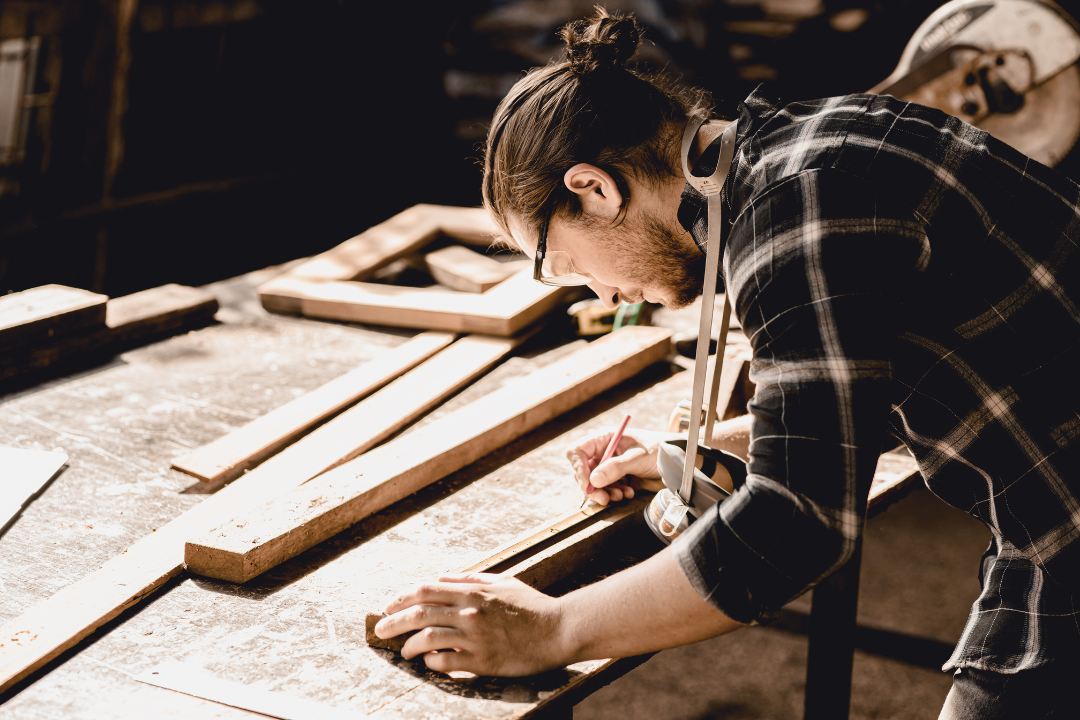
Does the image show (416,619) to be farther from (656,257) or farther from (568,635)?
(656,257)

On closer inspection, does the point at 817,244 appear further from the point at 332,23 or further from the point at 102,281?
the point at 332,23

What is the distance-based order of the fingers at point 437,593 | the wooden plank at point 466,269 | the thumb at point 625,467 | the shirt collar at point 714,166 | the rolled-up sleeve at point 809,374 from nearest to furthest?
1. the rolled-up sleeve at point 809,374
2. the shirt collar at point 714,166
3. the fingers at point 437,593
4. the thumb at point 625,467
5. the wooden plank at point 466,269

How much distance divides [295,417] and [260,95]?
3849 millimetres

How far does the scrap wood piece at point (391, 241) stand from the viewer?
3.13 metres

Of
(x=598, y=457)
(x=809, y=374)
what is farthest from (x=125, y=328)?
(x=809, y=374)

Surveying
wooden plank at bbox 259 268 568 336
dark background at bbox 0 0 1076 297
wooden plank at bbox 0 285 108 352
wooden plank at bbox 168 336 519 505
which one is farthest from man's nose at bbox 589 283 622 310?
dark background at bbox 0 0 1076 297

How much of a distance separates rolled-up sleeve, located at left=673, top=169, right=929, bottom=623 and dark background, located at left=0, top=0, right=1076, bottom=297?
352cm

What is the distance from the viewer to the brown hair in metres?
1.37

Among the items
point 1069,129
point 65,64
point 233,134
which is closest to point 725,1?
point 1069,129

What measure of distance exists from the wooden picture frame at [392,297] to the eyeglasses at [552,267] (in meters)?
0.88

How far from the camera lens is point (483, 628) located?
4.21 feet

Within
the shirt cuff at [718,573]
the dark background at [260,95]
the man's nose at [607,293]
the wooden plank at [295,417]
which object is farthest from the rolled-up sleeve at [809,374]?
the dark background at [260,95]

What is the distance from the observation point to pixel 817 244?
41.0 inches

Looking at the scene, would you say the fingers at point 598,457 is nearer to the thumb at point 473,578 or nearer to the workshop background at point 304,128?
the thumb at point 473,578
